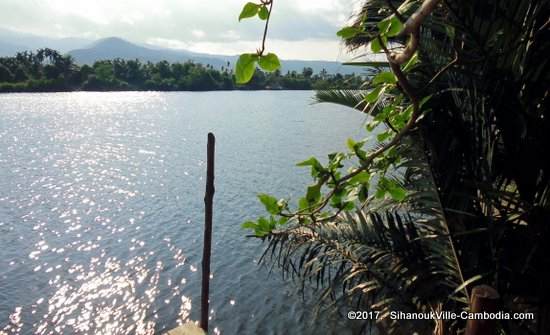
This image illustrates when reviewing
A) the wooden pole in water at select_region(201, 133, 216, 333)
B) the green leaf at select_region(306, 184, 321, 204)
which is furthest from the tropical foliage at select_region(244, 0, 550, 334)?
the wooden pole in water at select_region(201, 133, 216, 333)

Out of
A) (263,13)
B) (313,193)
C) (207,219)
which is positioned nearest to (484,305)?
(313,193)

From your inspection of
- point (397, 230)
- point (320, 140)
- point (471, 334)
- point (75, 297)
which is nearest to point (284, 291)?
point (75, 297)

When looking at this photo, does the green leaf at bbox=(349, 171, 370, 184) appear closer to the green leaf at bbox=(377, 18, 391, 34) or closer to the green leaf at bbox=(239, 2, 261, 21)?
the green leaf at bbox=(377, 18, 391, 34)

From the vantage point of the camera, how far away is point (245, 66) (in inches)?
55.8

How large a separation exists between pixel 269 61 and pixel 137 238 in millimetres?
13689

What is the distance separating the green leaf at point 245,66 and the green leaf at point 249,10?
0.47ft

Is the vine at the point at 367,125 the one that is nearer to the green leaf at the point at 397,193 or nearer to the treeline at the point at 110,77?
the green leaf at the point at 397,193

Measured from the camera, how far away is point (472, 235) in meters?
3.75

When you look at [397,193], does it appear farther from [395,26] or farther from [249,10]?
[249,10]

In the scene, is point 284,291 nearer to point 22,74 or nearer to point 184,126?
point 184,126

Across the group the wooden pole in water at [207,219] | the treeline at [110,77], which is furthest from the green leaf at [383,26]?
the treeline at [110,77]

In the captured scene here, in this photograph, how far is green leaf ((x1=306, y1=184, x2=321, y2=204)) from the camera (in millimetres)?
2051

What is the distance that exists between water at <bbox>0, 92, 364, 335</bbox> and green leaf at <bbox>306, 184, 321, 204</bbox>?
119cm

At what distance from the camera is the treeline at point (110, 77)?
9188 centimetres
